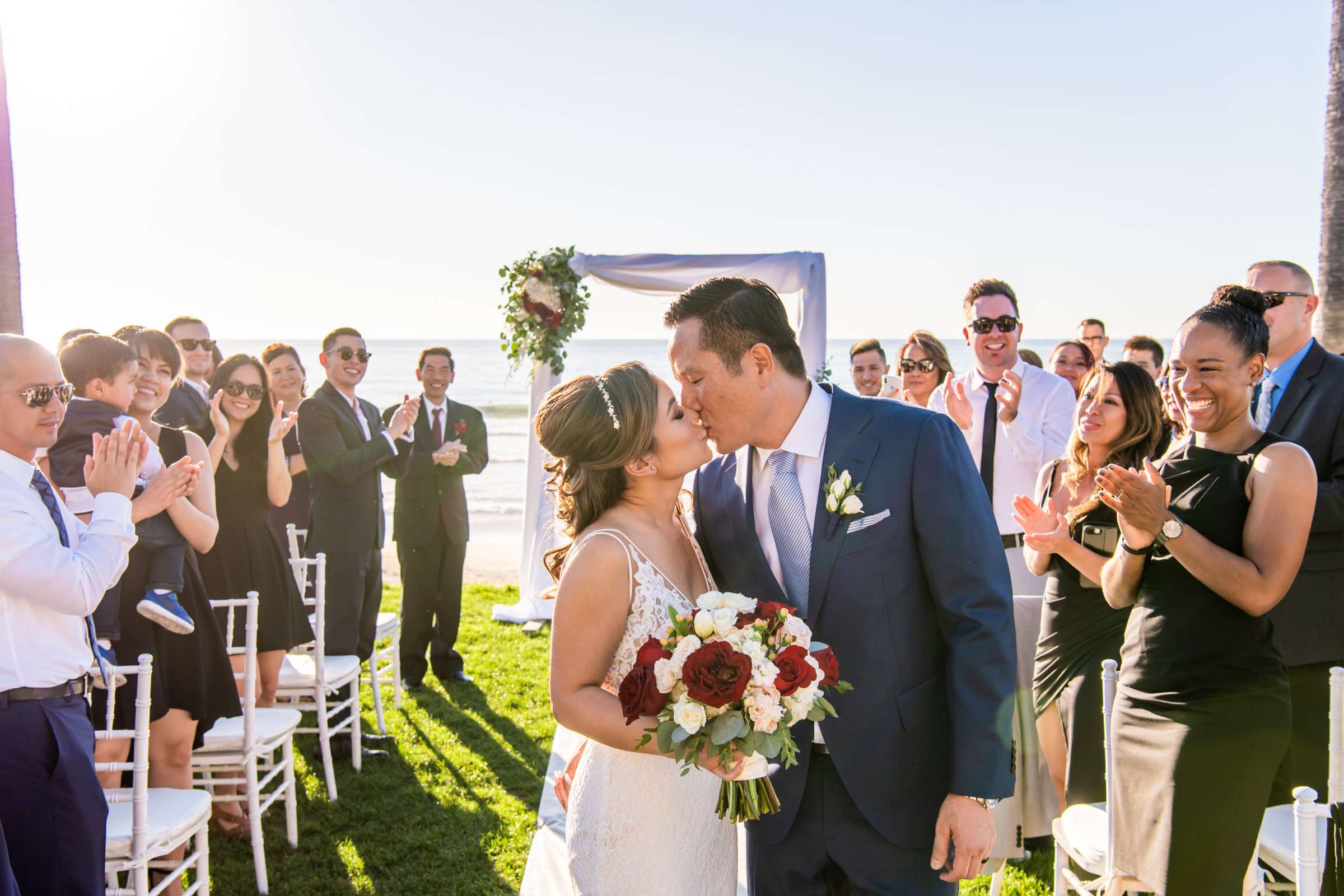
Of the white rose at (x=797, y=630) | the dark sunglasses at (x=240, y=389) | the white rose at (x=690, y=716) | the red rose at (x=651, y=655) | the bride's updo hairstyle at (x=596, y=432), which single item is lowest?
the white rose at (x=690, y=716)

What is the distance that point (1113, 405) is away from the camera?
420 centimetres

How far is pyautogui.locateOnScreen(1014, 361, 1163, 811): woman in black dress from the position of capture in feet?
12.8

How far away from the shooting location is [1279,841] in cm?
300

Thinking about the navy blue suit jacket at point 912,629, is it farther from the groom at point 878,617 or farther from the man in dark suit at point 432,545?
the man in dark suit at point 432,545

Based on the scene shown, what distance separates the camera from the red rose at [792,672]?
1.97 metres

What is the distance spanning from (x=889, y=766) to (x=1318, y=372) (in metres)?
3.05

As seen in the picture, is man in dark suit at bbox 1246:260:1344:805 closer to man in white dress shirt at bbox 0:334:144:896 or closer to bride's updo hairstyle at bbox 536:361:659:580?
bride's updo hairstyle at bbox 536:361:659:580

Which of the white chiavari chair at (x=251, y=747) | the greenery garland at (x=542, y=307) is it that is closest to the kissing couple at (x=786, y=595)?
the white chiavari chair at (x=251, y=747)

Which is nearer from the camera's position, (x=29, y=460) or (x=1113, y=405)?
(x=29, y=460)

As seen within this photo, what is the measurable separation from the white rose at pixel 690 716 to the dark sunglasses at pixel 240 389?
4.44 m

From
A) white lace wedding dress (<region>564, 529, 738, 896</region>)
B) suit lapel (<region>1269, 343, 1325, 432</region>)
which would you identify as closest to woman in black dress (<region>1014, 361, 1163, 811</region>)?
suit lapel (<region>1269, 343, 1325, 432</region>)

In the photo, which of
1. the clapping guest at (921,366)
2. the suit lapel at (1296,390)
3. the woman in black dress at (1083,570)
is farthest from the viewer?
the clapping guest at (921,366)

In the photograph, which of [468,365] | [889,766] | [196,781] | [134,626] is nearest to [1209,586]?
[889,766]

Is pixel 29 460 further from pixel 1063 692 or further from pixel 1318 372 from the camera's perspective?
pixel 1318 372
